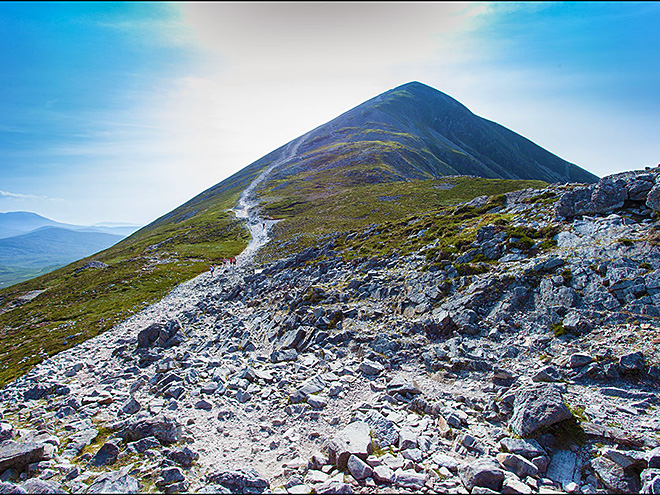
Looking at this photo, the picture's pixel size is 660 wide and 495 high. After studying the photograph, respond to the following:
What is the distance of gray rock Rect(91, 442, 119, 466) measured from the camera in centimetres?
982

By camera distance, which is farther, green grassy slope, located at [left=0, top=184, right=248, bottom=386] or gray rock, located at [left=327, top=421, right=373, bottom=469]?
green grassy slope, located at [left=0, top=184, right=248, bottom=386]

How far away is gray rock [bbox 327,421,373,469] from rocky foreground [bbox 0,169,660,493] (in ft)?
0.23

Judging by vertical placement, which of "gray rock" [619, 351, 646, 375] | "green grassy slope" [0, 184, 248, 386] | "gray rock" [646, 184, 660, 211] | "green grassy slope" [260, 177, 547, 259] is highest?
"green grassy slope" [260, 177, 547, 259]

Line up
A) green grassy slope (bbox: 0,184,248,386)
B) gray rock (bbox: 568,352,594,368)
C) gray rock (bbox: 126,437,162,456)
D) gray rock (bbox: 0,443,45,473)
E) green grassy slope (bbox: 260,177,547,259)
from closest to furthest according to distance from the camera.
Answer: gray rock (bbox: 0,443,45,473)
gray rock (bbox: 126,437,162,456)
gray rock (bbox: 568,352,594,368)
green grassy slope (bbox: 0,184,248,386)
green grassy slope (bbox: 260,177,547,259)

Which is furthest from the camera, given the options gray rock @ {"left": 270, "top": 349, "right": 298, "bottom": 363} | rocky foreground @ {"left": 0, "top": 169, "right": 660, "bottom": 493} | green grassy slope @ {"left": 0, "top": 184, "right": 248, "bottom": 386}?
green grassy slope @ {"left": 0, "top": 184, "right": 248, "bottom": 386}

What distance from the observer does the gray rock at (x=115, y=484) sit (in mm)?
8156

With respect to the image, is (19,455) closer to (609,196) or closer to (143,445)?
(143,445)

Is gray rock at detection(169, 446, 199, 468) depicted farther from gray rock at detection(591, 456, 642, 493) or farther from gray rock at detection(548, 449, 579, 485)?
gray rock at detection(591, 456, 642, 493)

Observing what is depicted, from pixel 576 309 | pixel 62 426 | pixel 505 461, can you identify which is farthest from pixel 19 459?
pixel 576 309

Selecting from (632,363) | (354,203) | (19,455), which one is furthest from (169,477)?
(354,203)

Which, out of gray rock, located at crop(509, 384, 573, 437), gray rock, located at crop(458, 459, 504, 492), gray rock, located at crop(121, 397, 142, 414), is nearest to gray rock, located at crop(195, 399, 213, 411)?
gray rock, located at crop(121, 397, 142, 414)

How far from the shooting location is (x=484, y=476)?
7.92 metres

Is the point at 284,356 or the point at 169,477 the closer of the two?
the point at 169,477

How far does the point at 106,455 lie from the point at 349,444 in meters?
8.20
